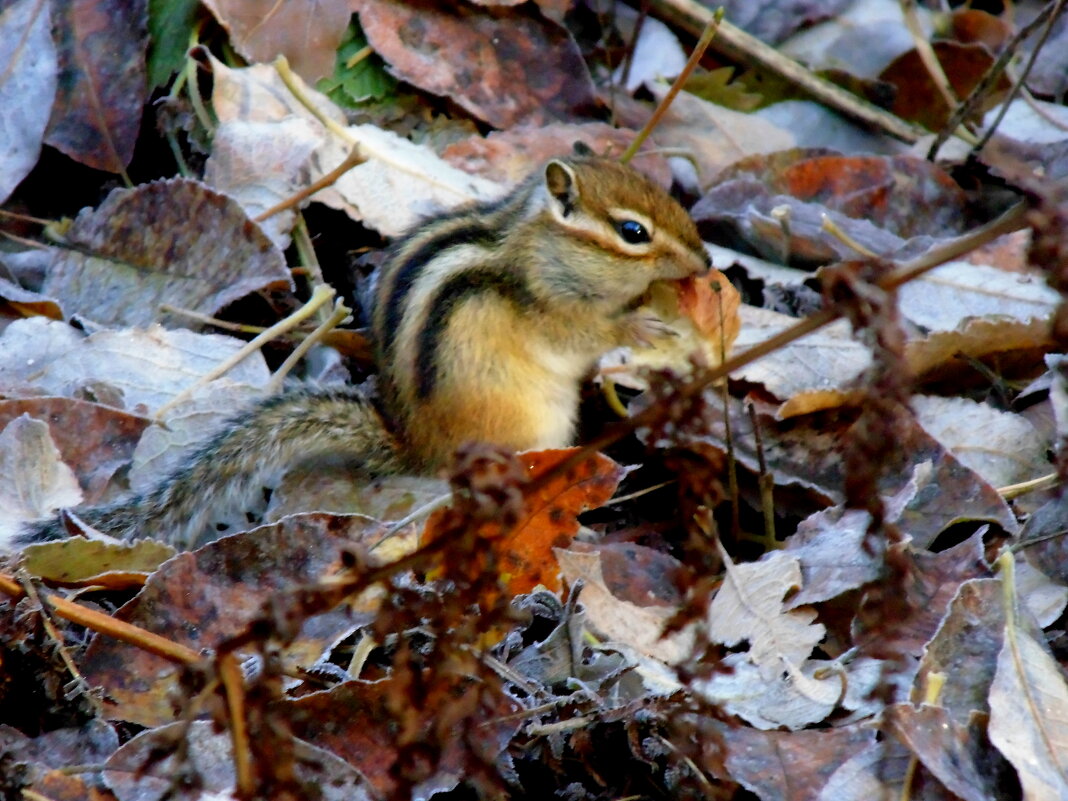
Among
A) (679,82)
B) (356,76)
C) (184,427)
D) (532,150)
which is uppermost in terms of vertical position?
(679,82)

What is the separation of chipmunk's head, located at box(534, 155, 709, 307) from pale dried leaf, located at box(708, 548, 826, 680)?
3.01 ft

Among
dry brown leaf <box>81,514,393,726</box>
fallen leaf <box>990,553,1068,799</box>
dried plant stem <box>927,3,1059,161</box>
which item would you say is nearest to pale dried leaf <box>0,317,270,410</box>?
dry brown leaf <box>81,514,393,726</box>

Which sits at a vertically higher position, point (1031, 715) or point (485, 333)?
point (1031, 715)

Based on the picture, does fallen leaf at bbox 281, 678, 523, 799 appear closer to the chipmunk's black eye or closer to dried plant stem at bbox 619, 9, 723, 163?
the chipmunk's black eye

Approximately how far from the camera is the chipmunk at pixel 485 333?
10.1 ft

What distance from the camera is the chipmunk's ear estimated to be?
337cm

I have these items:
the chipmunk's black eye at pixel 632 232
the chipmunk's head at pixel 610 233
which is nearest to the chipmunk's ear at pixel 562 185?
the chipmunk's head at pixel 610 233

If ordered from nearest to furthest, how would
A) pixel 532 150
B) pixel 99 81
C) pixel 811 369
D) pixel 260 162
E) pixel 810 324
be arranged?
pixel 810 324, pixel 811 369, pixel 260 162, pixel 99 81, pixel 532 150

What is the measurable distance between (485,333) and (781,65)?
2.16m

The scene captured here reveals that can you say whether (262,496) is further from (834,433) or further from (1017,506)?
(1017,506)

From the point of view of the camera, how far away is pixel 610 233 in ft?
11.1

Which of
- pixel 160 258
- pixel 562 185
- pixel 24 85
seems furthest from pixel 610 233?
pixel 24 85

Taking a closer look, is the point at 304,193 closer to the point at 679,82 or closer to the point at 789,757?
the point at 679,82

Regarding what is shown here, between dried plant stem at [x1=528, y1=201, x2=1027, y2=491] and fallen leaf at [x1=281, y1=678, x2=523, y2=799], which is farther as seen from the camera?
fallen leaf at [x1=281, y1=678, x2=523, y2=799]
